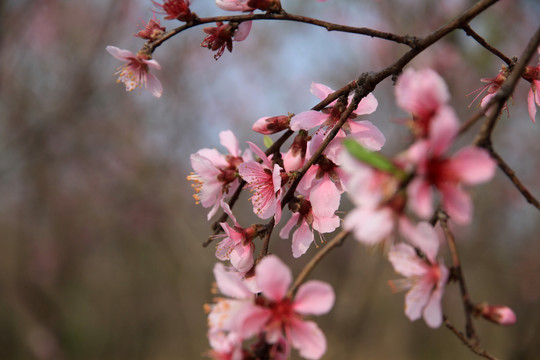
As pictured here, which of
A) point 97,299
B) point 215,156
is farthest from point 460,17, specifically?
point 97,299

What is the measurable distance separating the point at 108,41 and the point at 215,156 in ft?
11.9

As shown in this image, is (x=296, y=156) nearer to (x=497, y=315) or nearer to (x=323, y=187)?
(x=323, y=187)

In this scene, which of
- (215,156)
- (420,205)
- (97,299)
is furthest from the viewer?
(97,299)

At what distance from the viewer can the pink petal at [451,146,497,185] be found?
573 millimetres

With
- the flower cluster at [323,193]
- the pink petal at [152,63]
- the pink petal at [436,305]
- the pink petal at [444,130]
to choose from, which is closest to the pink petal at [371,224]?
the flower cluster at [323,193]

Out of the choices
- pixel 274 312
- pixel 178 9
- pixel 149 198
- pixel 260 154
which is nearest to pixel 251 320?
pixel 274 312

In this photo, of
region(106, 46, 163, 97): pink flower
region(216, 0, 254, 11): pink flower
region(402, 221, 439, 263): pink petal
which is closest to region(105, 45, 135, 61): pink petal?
region(106, 46, 163, 97): pink flower

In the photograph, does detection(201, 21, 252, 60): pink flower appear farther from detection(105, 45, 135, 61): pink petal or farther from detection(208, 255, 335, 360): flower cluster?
detection(208, 255, 335, 360): flower cluster

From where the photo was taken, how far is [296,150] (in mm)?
968

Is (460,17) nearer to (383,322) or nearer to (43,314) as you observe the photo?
(43,314)

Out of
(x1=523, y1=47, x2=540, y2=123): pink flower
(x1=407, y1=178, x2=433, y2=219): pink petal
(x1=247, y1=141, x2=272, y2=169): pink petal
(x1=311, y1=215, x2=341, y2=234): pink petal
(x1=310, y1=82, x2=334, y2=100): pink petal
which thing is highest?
(x1=523, y1=47, x2=540, y2=123): pink flower

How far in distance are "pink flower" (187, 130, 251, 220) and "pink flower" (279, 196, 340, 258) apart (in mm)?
204

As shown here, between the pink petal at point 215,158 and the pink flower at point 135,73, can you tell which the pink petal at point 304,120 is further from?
the pink flower at point 135,73

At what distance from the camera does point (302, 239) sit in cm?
103
